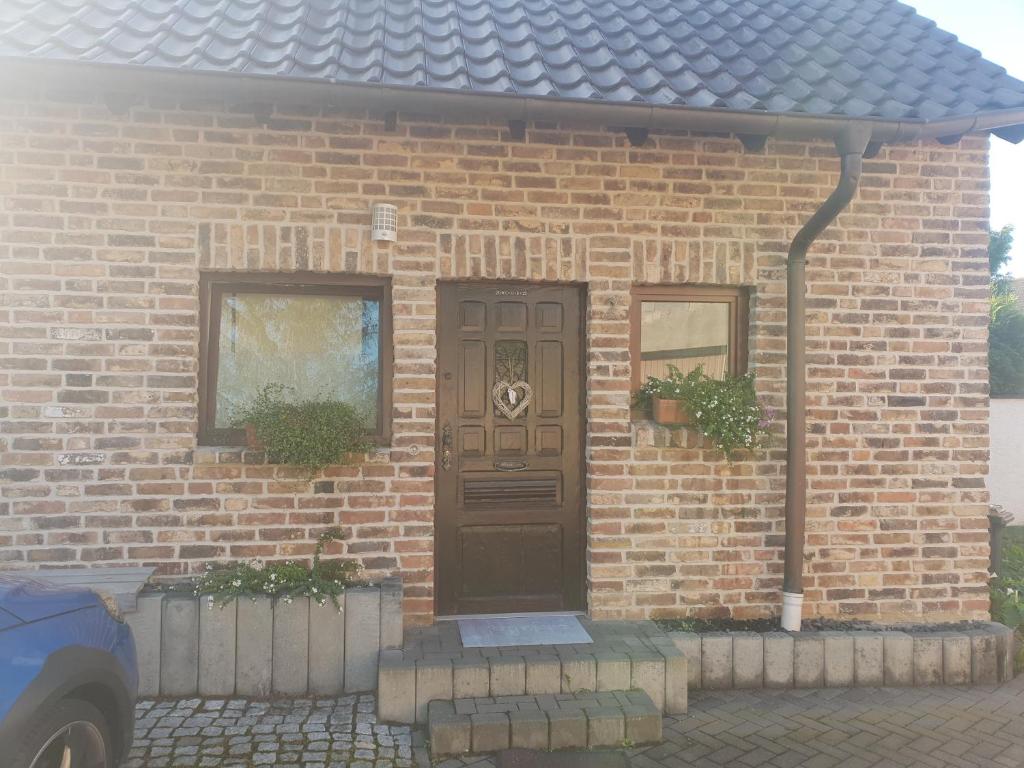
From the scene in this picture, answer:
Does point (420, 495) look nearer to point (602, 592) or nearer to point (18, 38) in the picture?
point (602, 592)

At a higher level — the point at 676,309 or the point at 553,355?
the point at 676,309

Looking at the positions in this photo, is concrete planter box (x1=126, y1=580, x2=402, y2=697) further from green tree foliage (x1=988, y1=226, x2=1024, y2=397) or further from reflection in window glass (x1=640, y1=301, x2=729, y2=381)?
green tree foliage (x1=988, y1=226, x2=1024, y2=397)

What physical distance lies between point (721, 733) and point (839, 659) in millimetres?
1006

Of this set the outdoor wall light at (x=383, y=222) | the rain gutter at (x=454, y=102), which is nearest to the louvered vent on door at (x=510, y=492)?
the outdoor wall light at (x=383, y=222)

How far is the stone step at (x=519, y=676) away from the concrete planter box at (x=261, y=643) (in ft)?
0.72

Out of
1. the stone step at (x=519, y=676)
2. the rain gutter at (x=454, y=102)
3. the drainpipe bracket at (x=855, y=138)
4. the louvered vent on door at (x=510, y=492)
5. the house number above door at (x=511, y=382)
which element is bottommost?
the stone step at (x=519, y=676)

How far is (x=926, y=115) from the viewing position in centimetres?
392

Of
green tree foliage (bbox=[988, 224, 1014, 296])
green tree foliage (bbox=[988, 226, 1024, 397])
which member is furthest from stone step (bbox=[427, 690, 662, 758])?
Result: green tree foliage (bbox=[988, 224, 1014, 296])

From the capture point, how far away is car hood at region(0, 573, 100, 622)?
92.1 inches

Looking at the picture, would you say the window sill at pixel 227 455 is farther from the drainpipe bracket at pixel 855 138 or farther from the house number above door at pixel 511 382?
the drainpipe bracket at pixel 855 138

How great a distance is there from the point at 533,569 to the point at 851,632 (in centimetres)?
189

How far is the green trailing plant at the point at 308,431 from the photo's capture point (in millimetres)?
3867

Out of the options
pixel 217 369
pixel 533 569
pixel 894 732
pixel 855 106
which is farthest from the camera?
pixel 533 569

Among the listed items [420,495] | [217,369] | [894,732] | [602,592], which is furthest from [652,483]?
[217,369]
